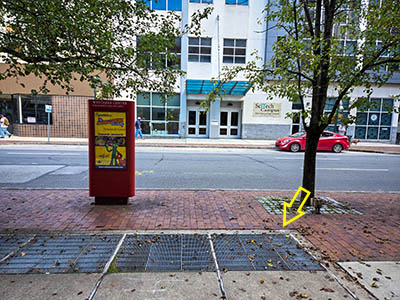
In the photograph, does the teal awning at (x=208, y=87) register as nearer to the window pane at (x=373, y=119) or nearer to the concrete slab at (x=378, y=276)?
the window pane at (x=373, y=119)

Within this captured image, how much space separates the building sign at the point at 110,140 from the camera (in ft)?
16.6

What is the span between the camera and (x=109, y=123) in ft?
16.6

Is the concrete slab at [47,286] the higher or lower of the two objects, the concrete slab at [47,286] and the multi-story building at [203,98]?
the lower

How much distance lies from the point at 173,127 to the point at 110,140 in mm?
17818

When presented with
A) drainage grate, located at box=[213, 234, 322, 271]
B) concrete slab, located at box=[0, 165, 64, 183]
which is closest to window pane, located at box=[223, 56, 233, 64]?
concrete slab, located at box=[0, 165, 64, 183]

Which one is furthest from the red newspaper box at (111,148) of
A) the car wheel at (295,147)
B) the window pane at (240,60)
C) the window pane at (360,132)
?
the window pane at (360,132)

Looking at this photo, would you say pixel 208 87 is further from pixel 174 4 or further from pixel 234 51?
pixel 174 4

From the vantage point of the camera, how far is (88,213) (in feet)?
16.0

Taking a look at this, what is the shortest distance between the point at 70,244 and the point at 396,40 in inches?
250

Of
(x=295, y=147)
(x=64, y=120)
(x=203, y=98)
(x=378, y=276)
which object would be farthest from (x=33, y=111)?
(x=378, y=276)

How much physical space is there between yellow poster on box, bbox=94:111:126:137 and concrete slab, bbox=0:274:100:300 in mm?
2849

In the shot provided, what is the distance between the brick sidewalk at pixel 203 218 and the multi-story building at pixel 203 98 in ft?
51.2

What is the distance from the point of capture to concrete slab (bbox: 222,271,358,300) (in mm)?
2629

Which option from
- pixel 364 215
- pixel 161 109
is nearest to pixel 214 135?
pixel 161 109
